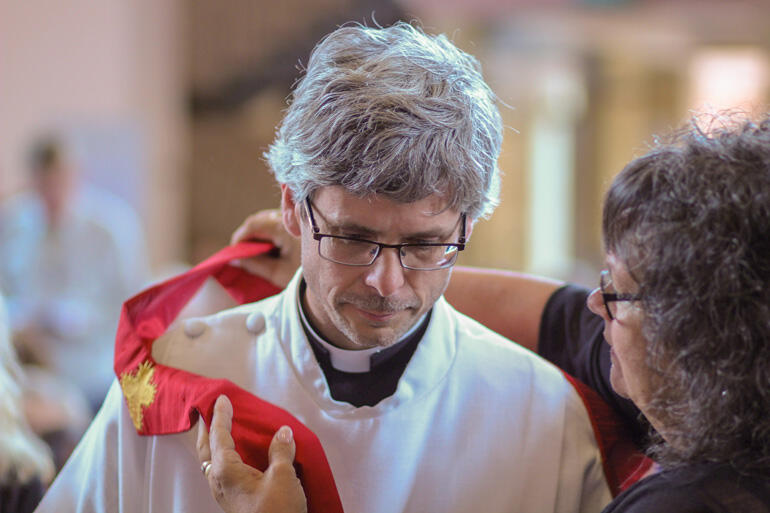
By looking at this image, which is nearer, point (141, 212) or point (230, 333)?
point (230, 333)

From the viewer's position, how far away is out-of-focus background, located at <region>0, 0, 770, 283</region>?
22.4 ft

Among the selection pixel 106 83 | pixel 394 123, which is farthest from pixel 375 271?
pixel 106 83

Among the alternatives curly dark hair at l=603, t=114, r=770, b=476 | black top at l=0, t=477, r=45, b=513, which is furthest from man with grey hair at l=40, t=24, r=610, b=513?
curly dark hair at l=603, t=114, r=770, b=476

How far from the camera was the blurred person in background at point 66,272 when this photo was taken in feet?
15.7

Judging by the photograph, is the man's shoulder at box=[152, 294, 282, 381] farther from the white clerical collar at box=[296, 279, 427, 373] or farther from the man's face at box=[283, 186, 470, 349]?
the man's face at box=[283, 186, 470, 349]

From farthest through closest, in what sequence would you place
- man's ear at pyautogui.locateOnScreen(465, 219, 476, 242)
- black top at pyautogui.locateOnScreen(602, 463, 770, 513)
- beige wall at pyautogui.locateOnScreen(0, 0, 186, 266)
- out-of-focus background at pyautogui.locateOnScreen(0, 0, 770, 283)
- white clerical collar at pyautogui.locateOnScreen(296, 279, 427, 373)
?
out-of-focus background at pyautogui.locateOnScreen(0, 0, 770, 283) → beige wall at pyautogui.locateOnScreen(0, 0, 186, 266) → white clerical collar at pyautogui.locateOnScreen(296, 279, 427, 373) → man's ear at pyautogui.locateOnScreen(465, 219, 476, 242) → black top at pyautogui.locateOnScreen(602, 463, 770, 513)

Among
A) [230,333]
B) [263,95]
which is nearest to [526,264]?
[263,95]

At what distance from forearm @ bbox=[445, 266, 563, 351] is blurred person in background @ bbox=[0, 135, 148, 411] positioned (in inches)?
126

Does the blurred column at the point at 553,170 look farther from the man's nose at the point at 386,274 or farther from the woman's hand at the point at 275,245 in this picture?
the man's nose at the point at 386,274

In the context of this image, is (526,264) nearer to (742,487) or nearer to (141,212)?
(141,212)

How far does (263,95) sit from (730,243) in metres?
6.76

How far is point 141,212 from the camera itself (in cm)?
690

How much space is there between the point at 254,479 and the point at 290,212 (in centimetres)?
52

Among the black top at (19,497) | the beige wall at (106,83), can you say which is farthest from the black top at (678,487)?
the beige wall at (106,83)
